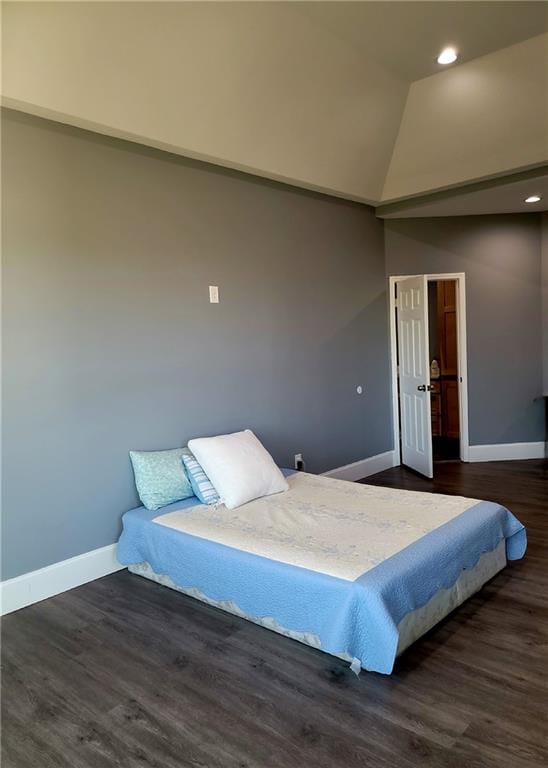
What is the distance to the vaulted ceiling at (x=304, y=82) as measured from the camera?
276cm

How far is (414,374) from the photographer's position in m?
5.55

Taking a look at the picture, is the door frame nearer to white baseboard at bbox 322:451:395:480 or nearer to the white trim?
white baseboard at bbox 322:451:395:480

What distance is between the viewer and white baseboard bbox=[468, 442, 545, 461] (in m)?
5.93

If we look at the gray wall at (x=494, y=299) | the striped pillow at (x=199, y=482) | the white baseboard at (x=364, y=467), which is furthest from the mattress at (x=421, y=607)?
the gray wall at (x=494, y=299)

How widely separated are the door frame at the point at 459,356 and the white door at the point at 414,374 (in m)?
0.06

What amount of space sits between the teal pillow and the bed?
2.6 inches

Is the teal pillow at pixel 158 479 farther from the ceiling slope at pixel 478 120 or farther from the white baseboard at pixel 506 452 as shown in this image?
the white baseboard at pixel 506 452

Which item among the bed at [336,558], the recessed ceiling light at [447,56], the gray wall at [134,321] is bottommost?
the bed at [336,558]

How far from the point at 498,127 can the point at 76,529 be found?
4.26m

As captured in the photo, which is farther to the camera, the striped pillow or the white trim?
the striped pillow

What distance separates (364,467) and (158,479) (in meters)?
2.66

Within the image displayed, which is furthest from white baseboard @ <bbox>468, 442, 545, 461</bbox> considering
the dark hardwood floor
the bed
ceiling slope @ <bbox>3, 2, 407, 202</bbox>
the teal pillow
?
the teal pillow

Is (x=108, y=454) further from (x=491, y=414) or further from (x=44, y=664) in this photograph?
(x=491, y=414)

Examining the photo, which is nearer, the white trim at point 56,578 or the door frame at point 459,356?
the white trim at point 56,578
